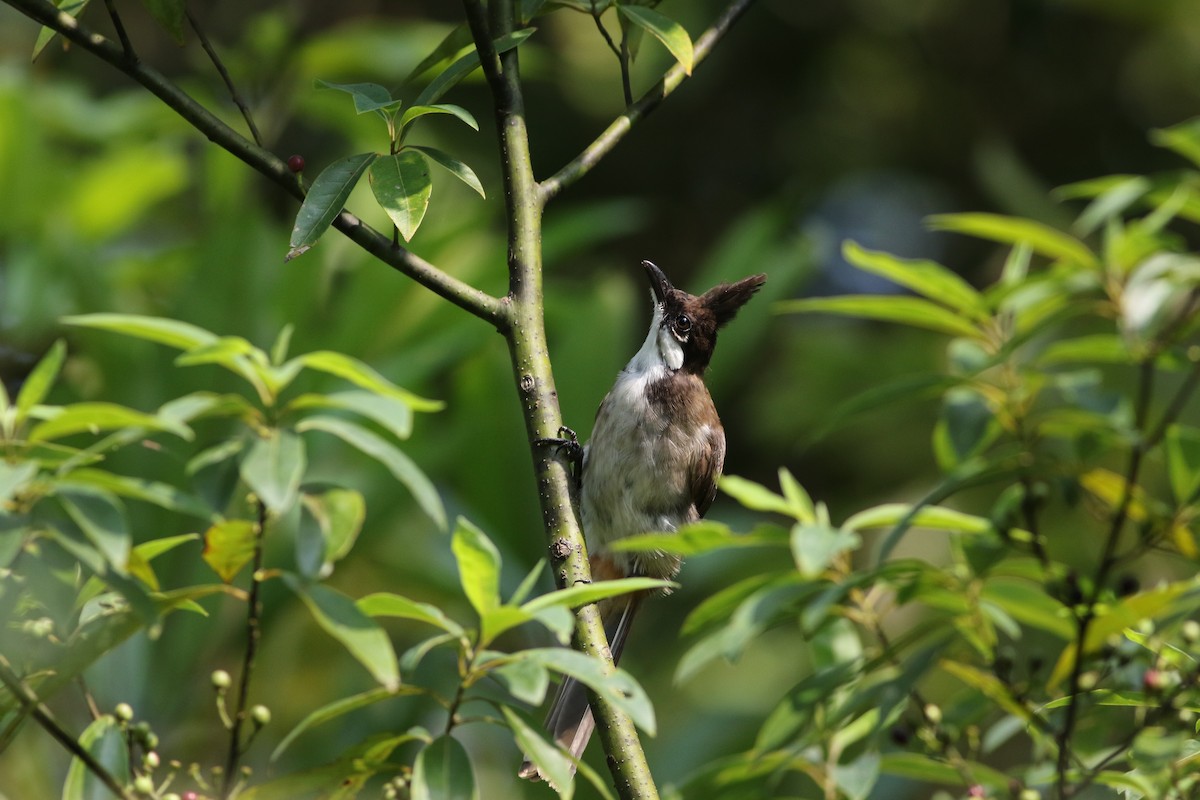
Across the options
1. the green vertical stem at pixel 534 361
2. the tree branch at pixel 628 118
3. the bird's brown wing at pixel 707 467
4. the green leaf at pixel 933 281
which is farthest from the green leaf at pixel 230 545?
the bird's brown wing at pixel 707 467

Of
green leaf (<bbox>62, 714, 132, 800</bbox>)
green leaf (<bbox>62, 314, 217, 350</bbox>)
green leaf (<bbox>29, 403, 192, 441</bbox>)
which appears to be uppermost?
green leaf (<bbox>62, 314, 217, 350</bbox>)

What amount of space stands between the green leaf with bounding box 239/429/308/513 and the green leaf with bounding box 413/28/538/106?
53cm

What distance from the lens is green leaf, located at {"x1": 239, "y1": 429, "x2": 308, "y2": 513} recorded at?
4.62 ft

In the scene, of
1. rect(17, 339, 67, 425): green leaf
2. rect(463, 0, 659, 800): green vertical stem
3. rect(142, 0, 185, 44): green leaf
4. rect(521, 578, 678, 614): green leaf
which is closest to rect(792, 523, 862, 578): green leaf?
rect(521, 578, 678, 614): green leaf

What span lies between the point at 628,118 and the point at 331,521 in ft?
3.02

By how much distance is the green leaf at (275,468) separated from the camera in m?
1.41

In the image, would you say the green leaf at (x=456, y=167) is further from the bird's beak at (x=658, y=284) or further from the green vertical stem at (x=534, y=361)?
the bird's beak at (x=658, y=284)

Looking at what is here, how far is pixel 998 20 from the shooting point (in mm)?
7168

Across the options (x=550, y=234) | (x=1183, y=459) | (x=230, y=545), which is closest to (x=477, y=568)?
(x=230, y=545)

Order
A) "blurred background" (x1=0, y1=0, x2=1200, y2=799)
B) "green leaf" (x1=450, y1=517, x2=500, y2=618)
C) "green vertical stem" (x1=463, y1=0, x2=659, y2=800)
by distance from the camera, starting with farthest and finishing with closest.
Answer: "blurred background" (x1=0, y1=0, x2=1200, y2=799) < "green vertical stem" (x1=463, y1=0, x2=659, y2=800) < "green leaf" (x1=450, y1=517, x2=500, y2=618)

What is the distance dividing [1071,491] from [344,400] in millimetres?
963

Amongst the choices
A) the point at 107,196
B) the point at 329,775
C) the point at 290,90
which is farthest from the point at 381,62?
the point at 329,775

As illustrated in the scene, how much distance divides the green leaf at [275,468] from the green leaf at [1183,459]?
114 cm

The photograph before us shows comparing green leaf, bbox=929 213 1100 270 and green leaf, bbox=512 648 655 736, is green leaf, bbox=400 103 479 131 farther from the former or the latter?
green leaf, bbox=929 213 1100 270
